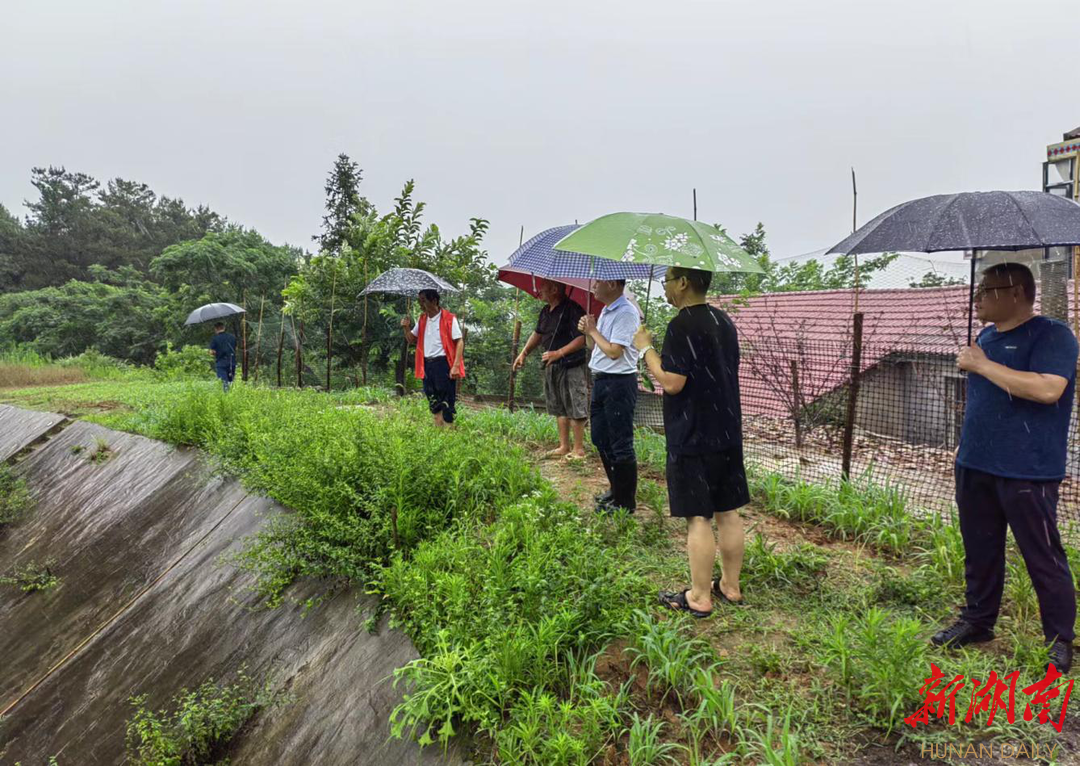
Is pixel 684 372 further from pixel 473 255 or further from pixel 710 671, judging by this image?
pixel 473 255

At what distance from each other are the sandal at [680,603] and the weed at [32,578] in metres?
6.34

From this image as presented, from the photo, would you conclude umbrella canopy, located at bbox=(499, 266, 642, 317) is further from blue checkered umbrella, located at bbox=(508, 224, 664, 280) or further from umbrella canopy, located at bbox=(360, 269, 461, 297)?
umbrella canopy, located at bbox=(360, 269, 461, 297)

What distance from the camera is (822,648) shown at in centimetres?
246

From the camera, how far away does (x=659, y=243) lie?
2633 mm

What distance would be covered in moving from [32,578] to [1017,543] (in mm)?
8198

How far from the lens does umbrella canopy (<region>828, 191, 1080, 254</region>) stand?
2.00m

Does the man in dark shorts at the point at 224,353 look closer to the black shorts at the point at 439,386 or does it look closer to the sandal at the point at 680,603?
the black shorts at the point at 439,386

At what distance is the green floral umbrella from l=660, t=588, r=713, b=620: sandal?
154 centimetres

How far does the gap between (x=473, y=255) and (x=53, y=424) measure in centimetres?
767

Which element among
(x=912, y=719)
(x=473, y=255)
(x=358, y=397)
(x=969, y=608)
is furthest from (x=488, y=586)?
(x=473, y=255)

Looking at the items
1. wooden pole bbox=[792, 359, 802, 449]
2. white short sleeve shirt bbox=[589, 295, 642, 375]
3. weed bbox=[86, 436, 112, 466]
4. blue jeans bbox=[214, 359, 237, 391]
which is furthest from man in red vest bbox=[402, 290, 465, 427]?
blue jeans bbox=[214, 359, 237, 391]

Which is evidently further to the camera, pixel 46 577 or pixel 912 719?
pixel 46 577

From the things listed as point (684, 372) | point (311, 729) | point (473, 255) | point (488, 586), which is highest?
point (473, 255)

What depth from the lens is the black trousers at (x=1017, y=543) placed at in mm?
2211
